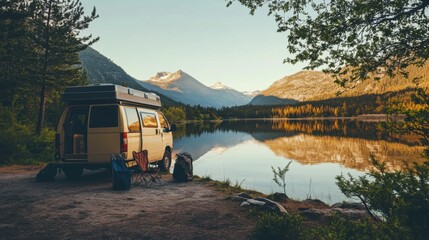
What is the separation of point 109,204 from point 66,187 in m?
3.55

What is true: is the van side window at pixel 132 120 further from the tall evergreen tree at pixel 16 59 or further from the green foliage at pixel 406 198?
the tall evergreen tree at pixel 16 59

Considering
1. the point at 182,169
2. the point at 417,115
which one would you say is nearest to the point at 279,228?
the point at 417,115

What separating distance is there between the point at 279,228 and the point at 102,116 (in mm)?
8455

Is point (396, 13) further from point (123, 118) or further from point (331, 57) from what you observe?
point (123, 118)

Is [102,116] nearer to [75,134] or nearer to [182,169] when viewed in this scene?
[75,134]

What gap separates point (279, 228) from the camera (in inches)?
235

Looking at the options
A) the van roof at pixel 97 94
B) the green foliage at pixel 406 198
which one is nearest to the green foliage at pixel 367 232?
the green foliage at pixel 406 198

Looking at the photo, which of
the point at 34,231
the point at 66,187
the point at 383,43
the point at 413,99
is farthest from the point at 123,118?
the point at 413,99

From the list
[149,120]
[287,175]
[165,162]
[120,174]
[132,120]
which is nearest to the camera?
Answer: [120,174]

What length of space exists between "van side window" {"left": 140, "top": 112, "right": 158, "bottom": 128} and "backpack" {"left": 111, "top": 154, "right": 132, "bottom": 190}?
267cm

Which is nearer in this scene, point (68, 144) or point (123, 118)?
point (123, 118)

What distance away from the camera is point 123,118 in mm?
11820

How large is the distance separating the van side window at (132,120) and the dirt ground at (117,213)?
7.36 ft

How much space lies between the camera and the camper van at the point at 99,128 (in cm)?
1184
